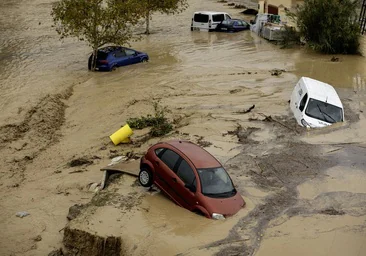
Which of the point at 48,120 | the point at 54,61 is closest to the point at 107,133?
the point at 48,120

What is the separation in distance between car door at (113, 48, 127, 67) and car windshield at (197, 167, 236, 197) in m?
16.0

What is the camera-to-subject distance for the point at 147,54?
3002 centimetres

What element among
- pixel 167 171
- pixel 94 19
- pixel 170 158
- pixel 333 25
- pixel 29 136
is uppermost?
pixel 94 19

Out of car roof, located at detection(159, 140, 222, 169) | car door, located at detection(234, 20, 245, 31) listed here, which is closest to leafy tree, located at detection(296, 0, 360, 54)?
car door, located at detection(234, 20, 245, 31)

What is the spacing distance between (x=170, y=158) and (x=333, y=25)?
20.6 m

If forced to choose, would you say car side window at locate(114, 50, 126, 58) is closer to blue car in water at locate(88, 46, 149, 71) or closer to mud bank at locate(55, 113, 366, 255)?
blue car in water at locate(88, 46, 149, 71)

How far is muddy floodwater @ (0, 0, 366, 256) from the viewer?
10867 mm

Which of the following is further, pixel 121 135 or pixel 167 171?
pixel 121 135

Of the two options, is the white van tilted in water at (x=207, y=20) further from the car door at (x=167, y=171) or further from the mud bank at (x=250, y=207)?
the car door at (x=167, y=171)

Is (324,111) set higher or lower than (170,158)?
lower

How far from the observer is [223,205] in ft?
37.4

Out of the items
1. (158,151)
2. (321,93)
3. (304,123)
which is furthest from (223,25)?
(158,151)

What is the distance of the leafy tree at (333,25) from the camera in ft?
97.5

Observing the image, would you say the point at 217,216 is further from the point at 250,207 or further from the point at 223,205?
the point at 250,207
